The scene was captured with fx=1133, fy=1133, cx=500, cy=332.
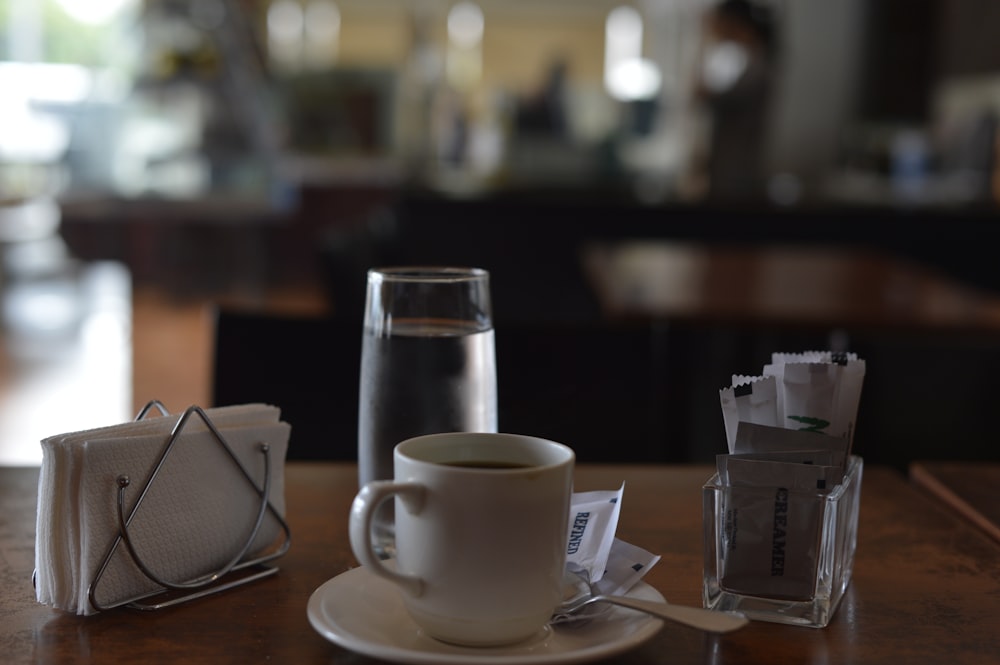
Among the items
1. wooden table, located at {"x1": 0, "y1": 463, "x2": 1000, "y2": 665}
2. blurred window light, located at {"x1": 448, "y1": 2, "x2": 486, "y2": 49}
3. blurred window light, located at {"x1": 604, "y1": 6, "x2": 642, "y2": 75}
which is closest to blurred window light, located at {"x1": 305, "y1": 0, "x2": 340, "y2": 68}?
blurred window light, located at {"x1": 448, "y1": 2, "x2": 486, "y2": 49}

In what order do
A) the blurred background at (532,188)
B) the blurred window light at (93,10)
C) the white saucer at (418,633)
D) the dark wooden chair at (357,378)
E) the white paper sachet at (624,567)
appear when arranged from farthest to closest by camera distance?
the blurred window light at (93,10), the blurred background at (532,188), the dark wooden chair at (357,378), the white paper sachet at (624,567), the white saucer at (418,633)

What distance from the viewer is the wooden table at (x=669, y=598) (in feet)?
1.83

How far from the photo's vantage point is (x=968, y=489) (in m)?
0.93

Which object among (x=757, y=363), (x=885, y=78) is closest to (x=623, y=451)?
(x=757, y=363)

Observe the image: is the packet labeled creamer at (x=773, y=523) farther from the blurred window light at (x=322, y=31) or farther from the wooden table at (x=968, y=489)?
the blurred window light at (x=322, y=31)

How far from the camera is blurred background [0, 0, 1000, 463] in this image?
1.93 m

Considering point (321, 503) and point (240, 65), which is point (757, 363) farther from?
point (240, 65)

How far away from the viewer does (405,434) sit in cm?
70

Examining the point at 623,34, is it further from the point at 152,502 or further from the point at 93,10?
the point at 152,502

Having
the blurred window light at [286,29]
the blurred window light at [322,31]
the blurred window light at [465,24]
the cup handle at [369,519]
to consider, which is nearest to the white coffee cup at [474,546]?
the cup handle at [369,519]

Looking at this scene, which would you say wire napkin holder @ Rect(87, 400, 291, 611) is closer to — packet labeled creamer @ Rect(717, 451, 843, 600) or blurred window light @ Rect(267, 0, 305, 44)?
packet labeled creamer @ Rect(717, 451, 843, 600)

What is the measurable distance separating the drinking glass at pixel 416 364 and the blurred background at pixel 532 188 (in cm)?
52

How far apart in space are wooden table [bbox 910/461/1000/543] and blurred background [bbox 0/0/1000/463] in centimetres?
33

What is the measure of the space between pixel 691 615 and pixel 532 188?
5136mm
